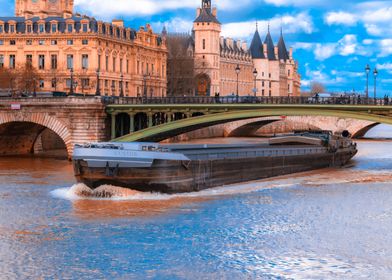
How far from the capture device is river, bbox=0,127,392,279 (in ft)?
81.1

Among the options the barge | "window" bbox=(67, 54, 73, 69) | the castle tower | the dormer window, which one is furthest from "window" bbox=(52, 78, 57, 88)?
the castle tower

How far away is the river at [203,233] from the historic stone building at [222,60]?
261 ft

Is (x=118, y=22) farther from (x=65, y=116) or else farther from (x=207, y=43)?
(x=207, y=43)

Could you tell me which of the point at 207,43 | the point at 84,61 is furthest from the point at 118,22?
the point at 207,43

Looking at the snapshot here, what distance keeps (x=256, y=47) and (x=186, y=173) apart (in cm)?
13543

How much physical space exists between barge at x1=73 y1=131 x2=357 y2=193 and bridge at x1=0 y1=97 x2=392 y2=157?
9.29 feet

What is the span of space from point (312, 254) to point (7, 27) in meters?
69.7

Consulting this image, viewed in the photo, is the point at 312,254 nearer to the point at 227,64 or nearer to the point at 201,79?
the point at 201,79

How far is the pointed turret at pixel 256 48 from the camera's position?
171m

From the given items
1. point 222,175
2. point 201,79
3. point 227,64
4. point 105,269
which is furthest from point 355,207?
point 227,64

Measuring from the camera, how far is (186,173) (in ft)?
128

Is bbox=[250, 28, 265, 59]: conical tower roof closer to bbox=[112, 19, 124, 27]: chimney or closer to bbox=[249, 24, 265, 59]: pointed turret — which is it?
bbox=[249, 24, 265, 59]: pointed turret

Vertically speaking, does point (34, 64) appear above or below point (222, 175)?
above

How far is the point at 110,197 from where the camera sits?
3706cm
